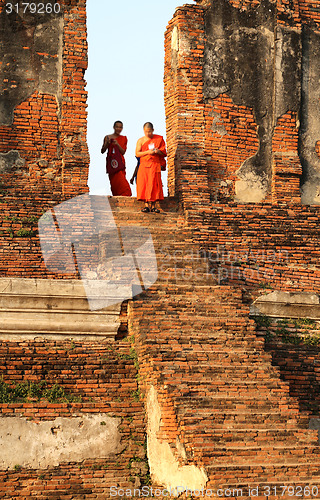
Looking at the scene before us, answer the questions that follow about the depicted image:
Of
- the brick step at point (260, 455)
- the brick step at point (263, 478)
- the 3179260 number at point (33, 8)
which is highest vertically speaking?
the 3179260 number at point (33, 8)

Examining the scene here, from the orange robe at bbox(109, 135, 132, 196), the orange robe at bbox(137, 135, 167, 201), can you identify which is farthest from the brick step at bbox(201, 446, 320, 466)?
the orange robe at bbox(109, 135, 132, 196)

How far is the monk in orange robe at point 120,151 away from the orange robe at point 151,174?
0.84 metres

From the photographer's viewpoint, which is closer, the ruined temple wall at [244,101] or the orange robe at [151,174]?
the orange robe at [151,174]

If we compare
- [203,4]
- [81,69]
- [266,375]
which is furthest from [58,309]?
[203,4]

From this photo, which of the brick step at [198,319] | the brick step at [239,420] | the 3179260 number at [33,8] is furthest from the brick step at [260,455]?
the 3179260 number at [33,8]

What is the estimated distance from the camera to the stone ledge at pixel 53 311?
32.3 feet

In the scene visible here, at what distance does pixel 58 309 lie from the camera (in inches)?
393

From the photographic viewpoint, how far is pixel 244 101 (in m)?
14.2

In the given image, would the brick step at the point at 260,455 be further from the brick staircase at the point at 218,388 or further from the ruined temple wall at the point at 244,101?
the ruined temple wall at the point at 244,101

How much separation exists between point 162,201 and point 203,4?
132 inches

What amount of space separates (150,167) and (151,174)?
119 millimetres

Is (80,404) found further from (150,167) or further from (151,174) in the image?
(150,167)

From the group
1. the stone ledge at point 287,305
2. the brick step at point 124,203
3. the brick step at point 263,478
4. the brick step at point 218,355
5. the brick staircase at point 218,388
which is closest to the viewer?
the brick step at point 263,478

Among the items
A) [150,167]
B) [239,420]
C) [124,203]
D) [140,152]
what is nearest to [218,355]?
[239,420]
